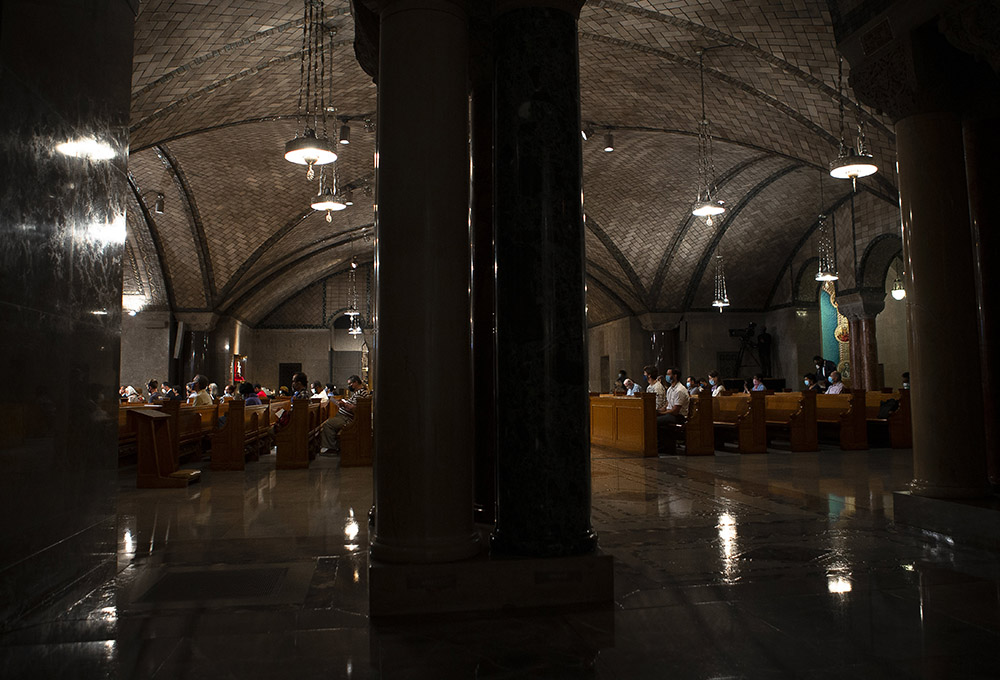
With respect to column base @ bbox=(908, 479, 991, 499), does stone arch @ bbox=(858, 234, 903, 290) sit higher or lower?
higher

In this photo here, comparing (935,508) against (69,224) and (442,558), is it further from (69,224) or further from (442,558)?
(69,224)

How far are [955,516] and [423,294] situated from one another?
3.49 meters

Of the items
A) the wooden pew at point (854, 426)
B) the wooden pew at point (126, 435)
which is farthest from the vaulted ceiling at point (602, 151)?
the wooden pew at point (126, 435)

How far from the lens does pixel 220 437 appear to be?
808 cm

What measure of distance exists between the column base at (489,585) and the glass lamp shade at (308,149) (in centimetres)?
583

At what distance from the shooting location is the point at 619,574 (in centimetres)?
340

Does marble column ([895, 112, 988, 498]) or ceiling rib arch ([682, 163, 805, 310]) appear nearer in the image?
marble column ([895, 112, 988, 498])

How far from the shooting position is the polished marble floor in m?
2.28

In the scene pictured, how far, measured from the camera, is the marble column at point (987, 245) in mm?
4648

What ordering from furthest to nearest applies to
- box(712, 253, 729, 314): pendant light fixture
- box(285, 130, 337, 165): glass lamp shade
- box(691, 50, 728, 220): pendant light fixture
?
box(712, 253, 729, 314): pendant light fixture → box(691, 50, 728, 220): pendant light fixture → box(285, 130, 337, 165): glass lamp shade

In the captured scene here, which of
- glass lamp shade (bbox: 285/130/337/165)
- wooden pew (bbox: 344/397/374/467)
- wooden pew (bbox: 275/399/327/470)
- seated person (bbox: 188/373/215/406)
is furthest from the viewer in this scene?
seated person (bbox: 188/373/215/406)

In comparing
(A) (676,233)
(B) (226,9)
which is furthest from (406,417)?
(A) (676,233)

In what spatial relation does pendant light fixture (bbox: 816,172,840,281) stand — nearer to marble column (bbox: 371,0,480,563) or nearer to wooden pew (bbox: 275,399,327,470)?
wooden pew (bbox: 275,399,327,470)

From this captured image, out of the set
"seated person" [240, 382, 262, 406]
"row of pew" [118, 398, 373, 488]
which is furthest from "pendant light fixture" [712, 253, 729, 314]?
"row of pew" [118, 398, 373, 488]
